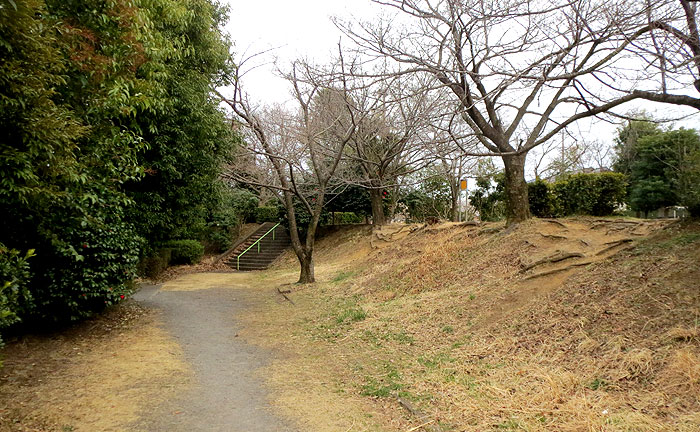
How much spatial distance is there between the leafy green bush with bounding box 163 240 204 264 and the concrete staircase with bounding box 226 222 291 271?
1545 millimetres

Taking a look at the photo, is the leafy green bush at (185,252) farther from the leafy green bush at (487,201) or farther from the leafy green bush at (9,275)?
the leafy green bush at (9,275)

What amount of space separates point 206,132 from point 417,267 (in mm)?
5851

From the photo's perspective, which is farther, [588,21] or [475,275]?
[475,275]

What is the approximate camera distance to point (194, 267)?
65.7 feet

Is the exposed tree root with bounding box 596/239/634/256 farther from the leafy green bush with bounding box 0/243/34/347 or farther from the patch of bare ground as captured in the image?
the leafy green bush with bounding box 0/243/34/347

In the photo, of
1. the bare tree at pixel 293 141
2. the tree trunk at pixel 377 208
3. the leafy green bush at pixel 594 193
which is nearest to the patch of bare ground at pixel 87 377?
the bare tree at pixel 293 141

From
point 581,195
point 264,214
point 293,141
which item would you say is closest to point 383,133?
point 293,141

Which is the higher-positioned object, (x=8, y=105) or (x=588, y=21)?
(x=588, y=21)

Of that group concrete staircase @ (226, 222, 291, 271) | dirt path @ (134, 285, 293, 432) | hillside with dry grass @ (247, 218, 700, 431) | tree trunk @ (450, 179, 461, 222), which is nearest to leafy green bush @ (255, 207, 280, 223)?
concrete staircase @ (226, 222, 291, 271)

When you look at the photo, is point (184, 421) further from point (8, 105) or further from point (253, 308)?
point (253, 308)

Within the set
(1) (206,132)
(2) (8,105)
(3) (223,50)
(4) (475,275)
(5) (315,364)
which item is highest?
(3) (223,50)

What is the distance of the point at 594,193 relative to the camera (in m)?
12.8

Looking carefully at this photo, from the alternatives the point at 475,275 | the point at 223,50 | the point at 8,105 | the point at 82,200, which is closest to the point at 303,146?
the point at 223,50

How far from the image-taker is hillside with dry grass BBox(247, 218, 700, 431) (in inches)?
152
